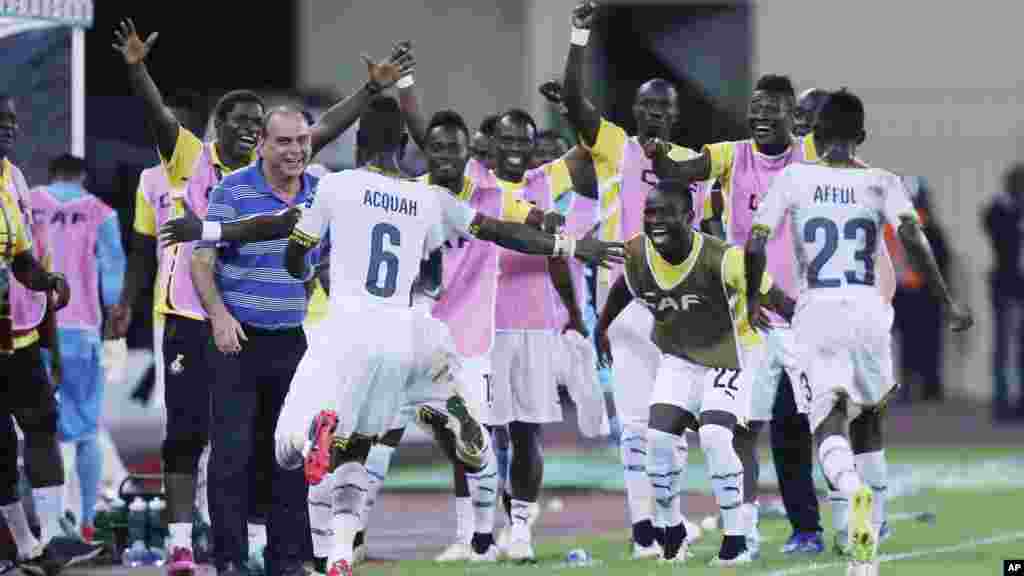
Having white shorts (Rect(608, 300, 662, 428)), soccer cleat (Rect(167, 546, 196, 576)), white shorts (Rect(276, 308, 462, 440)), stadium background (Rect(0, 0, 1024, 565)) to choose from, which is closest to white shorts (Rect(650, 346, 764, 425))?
white shorts (Rect(608, 300, 662, 428))

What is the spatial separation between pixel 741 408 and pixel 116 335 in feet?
12.8

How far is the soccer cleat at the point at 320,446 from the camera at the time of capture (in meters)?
10.9

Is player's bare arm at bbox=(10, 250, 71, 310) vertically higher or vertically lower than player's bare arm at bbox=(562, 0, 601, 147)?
lower

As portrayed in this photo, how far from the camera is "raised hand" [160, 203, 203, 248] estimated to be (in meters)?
11.5

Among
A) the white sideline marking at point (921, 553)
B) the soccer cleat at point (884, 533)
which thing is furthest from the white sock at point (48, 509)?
the soccer cleat at point (884, 533)

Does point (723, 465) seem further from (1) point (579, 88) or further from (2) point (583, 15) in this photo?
(2) point (583, 15)

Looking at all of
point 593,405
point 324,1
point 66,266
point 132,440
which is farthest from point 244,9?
point 593,405

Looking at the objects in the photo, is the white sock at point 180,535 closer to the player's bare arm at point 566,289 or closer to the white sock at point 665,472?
the white sock at point 665,472

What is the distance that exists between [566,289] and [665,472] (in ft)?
5.62

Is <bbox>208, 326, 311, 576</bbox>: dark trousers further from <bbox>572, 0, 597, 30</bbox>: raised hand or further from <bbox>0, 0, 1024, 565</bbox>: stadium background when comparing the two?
<bbox>0, 0, 1024, 565</bbox>: stadium background

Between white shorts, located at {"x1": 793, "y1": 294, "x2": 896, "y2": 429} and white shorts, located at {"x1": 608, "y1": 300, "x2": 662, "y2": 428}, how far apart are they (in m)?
1.70

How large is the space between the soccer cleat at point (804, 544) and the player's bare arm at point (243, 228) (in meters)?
4.10

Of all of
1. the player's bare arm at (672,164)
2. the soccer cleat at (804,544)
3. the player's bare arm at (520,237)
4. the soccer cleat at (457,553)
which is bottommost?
the soccer cleat at (457,553)

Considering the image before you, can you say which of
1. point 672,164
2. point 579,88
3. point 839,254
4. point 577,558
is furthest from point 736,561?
point 579,88
